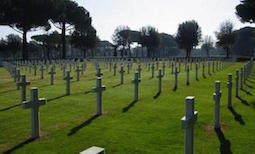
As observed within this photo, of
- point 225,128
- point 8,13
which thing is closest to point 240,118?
point 225,128

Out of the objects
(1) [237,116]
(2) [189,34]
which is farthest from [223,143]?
(2) [189,34]

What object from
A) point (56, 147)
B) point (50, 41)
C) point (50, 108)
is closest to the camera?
point (56, 147)

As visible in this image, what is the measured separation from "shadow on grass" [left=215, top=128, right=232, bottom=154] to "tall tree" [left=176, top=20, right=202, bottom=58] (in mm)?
62895

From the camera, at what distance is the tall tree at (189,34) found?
67.4m

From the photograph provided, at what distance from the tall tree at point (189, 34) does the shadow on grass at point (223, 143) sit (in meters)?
62.9

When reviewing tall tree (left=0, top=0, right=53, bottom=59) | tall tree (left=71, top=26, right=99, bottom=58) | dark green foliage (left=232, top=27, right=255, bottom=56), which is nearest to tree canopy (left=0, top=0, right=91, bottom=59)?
tall tree (left=0, top=0, right=53, bottom=59)

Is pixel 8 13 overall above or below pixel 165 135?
above

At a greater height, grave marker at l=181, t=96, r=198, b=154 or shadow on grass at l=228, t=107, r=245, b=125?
grave marker at l=181, t=96, r=198, b=154

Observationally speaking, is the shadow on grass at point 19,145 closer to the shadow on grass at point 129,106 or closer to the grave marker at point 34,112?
the grave marker at point 34,112

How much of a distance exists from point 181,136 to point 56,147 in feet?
7.97

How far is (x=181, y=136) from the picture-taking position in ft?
19.4

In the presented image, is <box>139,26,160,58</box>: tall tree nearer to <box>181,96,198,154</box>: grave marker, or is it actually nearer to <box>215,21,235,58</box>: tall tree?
<box>215,21,235,58</box>: tall tree

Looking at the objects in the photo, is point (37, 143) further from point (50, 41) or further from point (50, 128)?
point (50, 41)

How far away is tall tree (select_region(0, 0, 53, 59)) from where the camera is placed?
44.3 metres
